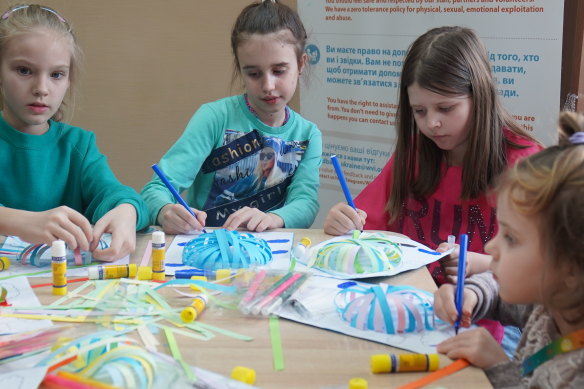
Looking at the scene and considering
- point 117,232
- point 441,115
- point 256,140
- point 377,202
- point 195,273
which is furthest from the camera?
point 256,140

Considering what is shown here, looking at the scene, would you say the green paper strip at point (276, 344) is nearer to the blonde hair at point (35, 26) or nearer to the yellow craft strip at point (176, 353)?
the yellow craft strip at point (176, 353)

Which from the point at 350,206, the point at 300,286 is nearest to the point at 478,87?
the point at 350,206

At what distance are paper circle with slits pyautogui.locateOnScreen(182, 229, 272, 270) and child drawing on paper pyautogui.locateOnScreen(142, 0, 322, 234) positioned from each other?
0.54m

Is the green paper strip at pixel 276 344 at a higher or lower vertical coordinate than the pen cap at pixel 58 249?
lower

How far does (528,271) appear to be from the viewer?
38.3 inches

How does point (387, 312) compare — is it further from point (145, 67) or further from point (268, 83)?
point (145, 67)

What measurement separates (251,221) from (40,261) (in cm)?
48

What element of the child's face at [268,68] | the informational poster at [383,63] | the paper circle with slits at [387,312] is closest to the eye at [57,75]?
the child's face at [268,68]

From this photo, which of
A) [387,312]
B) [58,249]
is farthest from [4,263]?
[387,312]

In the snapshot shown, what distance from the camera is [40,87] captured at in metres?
1.61

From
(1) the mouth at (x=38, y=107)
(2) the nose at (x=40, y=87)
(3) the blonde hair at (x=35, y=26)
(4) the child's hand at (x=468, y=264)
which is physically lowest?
(4) the child's hand at (x=468, y=264)

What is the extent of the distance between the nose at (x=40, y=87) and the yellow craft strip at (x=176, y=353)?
0.81 meters

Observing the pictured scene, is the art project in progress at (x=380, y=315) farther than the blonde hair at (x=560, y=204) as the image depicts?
Yes

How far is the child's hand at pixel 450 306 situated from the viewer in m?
1.08
